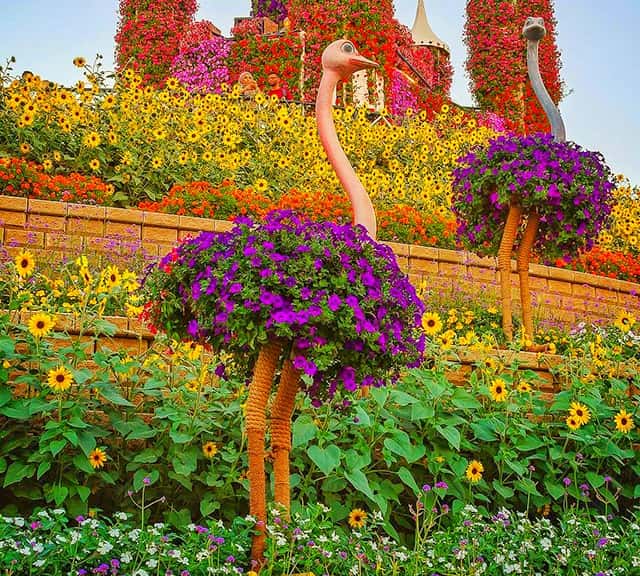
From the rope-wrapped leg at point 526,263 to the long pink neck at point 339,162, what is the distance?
126 centimetres

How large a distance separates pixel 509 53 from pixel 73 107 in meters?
11.4

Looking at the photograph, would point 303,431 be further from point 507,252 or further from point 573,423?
point 507,252

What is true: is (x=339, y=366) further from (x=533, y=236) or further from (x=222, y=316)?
(x=533, y=236)

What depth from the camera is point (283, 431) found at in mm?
2850

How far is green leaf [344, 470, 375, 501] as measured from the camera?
3.20 m

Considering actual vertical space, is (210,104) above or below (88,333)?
above

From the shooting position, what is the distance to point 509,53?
17.1m

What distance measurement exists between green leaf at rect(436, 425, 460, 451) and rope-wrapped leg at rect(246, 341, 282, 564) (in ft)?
3.27

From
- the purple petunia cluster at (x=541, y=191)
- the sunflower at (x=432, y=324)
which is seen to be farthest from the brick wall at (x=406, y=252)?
the sunflower at (x=432, y=324)

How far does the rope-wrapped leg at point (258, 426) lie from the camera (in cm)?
276

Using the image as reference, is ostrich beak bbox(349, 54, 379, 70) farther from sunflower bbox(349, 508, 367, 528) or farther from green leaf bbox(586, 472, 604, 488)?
sunflower bbox(349, 508, 367, 528)

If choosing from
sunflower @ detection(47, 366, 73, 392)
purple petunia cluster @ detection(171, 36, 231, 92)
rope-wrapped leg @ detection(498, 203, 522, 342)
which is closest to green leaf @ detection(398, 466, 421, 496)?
sunflower @ detection(47, 366, 73, 392)

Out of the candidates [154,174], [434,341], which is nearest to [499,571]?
[434,341]

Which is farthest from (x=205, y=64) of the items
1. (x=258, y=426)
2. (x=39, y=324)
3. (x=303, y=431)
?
(x=258, y=426)
